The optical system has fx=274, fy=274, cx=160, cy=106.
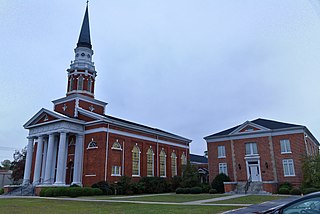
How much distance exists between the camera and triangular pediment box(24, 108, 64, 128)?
34.1 metres

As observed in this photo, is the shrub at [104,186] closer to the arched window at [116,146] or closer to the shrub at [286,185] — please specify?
the arched window at [116,146]

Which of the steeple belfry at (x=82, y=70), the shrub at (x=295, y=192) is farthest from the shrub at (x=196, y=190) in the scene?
the steeple belfry at (x=82, y=70)

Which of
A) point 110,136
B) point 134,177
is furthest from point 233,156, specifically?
point 110,136

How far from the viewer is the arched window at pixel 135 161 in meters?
36.4

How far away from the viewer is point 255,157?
3253 centimetres

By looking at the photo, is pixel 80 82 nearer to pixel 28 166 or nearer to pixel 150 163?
pixel 28 166

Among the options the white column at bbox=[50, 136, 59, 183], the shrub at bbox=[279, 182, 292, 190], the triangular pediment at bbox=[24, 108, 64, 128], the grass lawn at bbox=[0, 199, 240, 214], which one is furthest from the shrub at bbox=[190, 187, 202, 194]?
the triangular pediment at bbox=[24, 108, 64, 128]

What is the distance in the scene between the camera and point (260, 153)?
1278 inches

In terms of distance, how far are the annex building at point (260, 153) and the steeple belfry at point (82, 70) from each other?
18862 mm

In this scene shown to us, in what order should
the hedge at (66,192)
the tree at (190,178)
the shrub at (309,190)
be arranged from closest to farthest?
the shrub at (309,190), the hedge at (66,192), the tree at (190,178)

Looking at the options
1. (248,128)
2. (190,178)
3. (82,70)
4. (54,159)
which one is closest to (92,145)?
(54,159)

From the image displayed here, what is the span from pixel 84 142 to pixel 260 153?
21.4 meters

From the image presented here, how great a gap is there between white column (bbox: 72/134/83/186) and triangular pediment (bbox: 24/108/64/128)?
3831 mm

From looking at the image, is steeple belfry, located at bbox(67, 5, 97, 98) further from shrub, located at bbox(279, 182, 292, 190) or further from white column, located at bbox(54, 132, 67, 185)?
shrub, located at bbox(279, 182, 292, 190)
